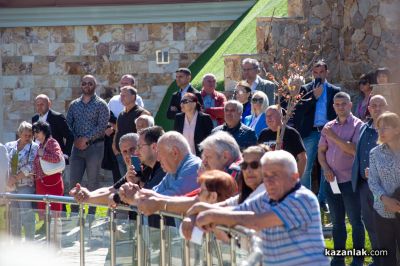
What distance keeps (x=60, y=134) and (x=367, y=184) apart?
5.74m

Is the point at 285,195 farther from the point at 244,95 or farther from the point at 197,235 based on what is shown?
the point at 244,95

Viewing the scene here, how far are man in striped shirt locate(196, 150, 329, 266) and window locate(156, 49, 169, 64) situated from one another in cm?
1387

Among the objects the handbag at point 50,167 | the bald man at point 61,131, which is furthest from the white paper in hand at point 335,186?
the bald man at point 61,131

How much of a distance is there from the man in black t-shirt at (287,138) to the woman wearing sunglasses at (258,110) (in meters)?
0.86

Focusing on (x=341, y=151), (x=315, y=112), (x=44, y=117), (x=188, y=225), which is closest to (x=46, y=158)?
(x=44, y=117)

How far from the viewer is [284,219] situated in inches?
304

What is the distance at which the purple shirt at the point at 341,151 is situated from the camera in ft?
41.4

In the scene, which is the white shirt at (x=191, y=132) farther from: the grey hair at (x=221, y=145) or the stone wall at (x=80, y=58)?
the stone wall at (x=80, y=58)

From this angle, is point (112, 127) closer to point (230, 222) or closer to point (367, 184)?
point (367, 184)

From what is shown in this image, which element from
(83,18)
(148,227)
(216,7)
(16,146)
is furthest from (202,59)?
(148,227)

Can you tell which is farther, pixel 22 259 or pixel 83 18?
pixel 83 18

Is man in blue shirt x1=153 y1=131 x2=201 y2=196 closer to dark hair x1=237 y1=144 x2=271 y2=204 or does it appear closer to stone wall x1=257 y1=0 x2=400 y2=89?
dark hair x1=237 y1=144 x2=271 y2=204

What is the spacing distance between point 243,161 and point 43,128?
264 inches

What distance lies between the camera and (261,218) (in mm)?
7715
